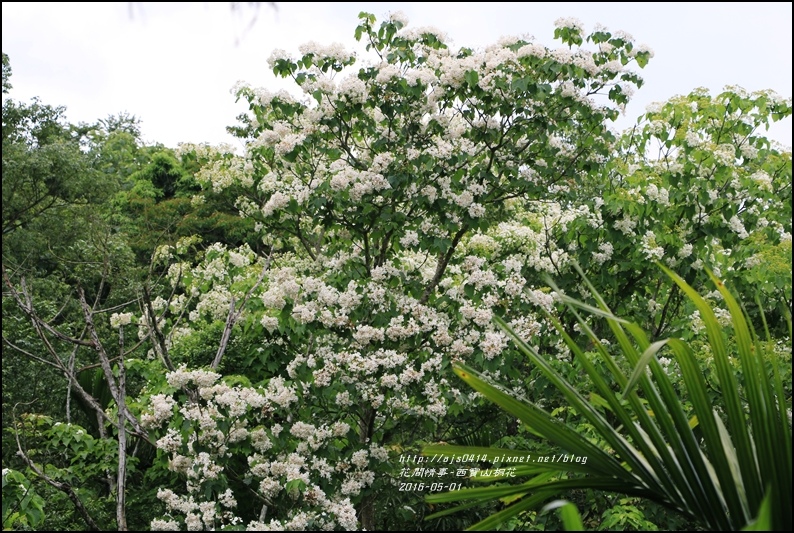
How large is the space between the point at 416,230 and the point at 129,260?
245 inches

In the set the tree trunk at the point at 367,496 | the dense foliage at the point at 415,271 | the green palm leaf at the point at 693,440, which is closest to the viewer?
the green palm leaf at the point at 693,440

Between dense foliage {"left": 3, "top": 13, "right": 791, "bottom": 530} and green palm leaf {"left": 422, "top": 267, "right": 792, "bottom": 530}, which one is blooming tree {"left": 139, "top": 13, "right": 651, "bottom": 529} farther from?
green palm leaf {"left": 422, "top": 267, "right": 792, "bottom": 530}

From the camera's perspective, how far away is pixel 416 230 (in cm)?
494

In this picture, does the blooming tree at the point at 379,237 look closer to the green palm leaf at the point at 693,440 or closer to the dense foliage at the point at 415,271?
the dense foliage at the point at 415,271

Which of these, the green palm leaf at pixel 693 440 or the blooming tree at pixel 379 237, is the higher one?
the blooming tree at pixel 379 237

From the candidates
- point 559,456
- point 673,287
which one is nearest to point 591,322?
point 673,287

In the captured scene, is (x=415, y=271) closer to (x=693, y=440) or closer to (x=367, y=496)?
(x=367, y=496)

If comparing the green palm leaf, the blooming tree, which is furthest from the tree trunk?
the green palm leaf

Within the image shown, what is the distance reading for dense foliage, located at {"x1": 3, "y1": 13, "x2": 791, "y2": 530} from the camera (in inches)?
172

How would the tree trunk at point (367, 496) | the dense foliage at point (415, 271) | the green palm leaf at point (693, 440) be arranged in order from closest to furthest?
the green palm leaf at point (693, 440) < the dense foliage at point (415, 271) < the tree trunk at point (367, 496)

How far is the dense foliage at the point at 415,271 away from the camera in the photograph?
4.38 meters

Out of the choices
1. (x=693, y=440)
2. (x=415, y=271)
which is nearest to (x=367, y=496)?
(x=415, y=271)

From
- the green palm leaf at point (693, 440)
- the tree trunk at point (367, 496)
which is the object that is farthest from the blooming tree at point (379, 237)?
the green palm leaf at point (693, 440)

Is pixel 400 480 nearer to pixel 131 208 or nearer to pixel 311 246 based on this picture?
pixel 311 246
